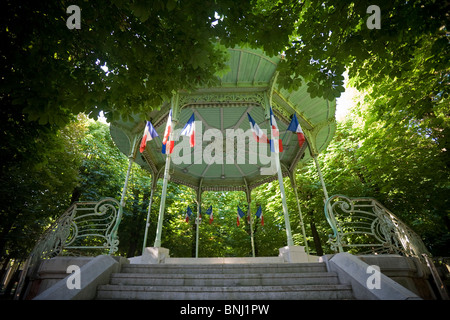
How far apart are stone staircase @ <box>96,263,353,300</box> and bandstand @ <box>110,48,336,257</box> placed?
80.8 inches

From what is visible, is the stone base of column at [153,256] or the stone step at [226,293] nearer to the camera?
the stone step at [226,293]

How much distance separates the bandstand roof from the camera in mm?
9148

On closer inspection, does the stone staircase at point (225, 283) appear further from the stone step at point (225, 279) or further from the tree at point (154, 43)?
the tree at point (154, 43)

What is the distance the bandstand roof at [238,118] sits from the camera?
915 centimetres

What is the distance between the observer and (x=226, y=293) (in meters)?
3.50

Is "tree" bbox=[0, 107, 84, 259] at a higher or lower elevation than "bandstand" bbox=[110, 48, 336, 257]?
lower

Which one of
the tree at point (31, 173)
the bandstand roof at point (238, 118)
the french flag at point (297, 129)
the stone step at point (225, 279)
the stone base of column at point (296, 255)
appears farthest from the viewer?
the french flag at point (297, 129)

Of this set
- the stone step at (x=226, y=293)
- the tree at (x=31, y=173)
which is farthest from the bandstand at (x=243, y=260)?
the tree at (x=31, y=173)

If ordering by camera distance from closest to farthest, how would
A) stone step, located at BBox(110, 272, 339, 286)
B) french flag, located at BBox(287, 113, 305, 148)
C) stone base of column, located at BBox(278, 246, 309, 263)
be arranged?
1. stone step, located at BBox(110, 272, 339, 286)
2. stone base of column, located at BBox(278, 246, 309, 263)
3. french flag, located at BBox(287, 113, 305, 148)

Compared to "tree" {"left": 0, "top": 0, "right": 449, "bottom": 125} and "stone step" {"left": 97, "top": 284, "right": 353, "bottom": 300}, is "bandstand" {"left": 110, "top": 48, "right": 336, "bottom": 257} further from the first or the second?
"stone step" {"left": 97, "top": 284, "right": 353, "bottom": 300}

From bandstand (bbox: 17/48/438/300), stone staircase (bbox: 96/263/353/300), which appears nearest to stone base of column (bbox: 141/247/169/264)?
bandstand (bbox: 17/48/438/300)

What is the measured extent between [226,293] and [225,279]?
0.69 metres
